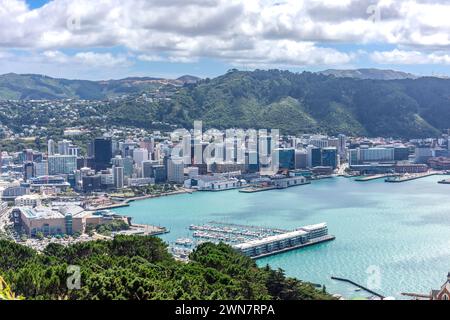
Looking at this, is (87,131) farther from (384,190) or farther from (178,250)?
(178,250)

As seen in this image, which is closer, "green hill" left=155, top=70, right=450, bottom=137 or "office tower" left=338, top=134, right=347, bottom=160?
"office tower" left=338, top=134, right=347, bottom=160

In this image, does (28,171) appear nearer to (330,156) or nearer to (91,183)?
(91,183)

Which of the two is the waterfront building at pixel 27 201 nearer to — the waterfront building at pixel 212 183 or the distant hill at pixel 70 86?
the waterfront building at pixel 212 183

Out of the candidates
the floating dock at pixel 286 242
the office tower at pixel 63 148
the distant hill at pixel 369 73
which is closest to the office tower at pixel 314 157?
the office tower at pixel 63 148

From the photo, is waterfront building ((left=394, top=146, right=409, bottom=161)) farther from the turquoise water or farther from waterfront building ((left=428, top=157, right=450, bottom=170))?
the turquoise water

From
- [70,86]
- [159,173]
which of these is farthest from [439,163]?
[70,86]

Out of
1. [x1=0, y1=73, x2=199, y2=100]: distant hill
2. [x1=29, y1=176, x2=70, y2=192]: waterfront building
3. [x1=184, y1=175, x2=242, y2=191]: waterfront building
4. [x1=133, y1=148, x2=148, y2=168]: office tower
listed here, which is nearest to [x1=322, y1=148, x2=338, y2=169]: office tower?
[x1=184, y1=175, x2=242, y2=191]: waterfront building
